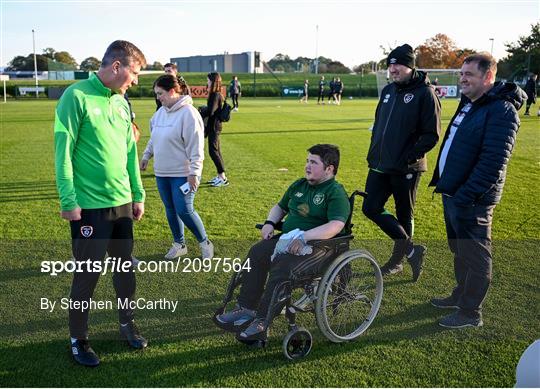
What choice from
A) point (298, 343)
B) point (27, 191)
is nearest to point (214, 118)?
point (27, 191)

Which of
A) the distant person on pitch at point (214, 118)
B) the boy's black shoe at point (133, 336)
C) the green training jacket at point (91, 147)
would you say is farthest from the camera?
the distant person on pitch at point (214, 118)

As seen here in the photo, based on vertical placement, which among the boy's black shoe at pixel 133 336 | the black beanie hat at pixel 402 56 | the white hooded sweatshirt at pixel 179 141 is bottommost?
the boy's black shoe at pixel 133 336

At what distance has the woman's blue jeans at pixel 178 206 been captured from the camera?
464 centimetres

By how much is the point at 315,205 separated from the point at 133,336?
1.51 meters

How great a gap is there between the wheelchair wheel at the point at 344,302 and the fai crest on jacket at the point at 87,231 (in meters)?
1.45

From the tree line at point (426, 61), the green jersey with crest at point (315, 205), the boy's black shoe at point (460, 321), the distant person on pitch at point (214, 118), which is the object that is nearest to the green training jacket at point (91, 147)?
the green jersey with crest at point (315, 205)

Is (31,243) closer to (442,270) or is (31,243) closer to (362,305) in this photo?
(362,305)

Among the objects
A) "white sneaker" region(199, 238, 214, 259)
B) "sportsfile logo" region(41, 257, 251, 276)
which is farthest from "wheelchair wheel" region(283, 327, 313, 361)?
"white sneaker" region(199, 238, 214, 259)

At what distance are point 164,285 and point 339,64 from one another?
91.3 meters

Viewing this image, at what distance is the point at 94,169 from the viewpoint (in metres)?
2.96

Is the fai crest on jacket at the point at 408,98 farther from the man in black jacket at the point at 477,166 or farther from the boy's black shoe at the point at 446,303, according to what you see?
the boy's black shoe at the point at 446,303

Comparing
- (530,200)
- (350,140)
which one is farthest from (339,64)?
(530,200)

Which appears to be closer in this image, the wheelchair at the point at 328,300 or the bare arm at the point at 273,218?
the wheelchair at the point at 328,300

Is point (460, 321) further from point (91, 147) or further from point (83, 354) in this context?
point (91, 147)
